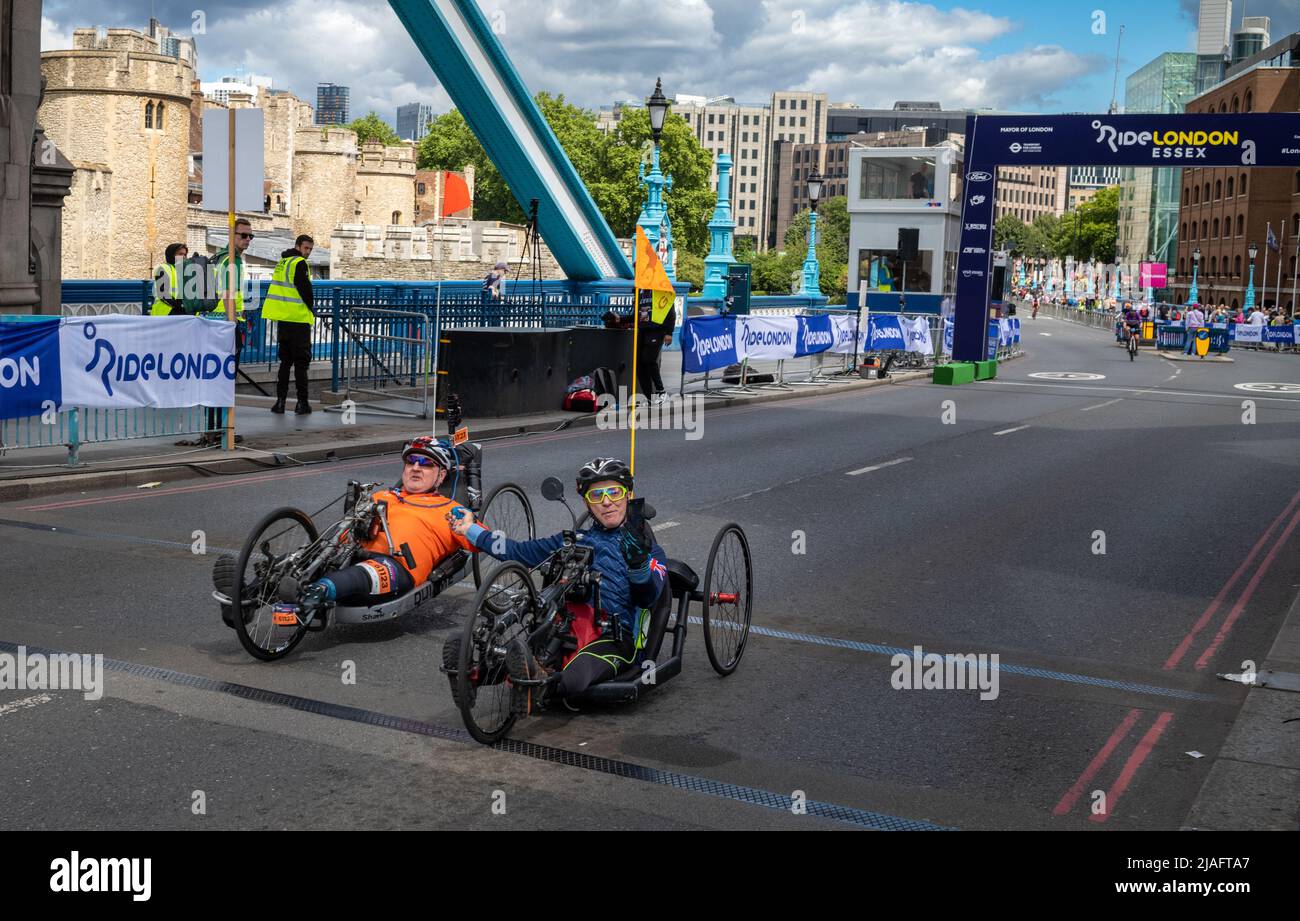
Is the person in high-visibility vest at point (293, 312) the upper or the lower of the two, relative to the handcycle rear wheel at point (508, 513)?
upper

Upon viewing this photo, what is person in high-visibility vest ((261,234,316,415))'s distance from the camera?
17422mm

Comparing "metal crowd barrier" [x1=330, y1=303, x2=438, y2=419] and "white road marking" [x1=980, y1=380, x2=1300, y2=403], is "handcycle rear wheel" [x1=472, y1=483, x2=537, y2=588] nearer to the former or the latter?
"metal crowd barrier" [x1=330, y1=303, x2=438, y2=419]

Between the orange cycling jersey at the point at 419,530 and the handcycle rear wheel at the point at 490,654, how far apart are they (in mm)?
1510

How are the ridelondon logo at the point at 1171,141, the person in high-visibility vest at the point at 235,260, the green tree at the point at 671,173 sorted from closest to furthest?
the person in high-visibility vest at the point at 235,260 → the ridelondon logo at the point at 1171,141 → the green tree at the point at 671,173

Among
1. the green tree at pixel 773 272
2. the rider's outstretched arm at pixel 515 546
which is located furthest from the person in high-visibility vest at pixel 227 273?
the green tree at pixel 773 272

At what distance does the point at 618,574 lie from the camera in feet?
22.5

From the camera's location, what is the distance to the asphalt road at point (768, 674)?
5.64 meters

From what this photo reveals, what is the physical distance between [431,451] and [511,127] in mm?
26486

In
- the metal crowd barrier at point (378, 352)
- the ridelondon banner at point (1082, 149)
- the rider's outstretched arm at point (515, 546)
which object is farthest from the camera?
the ridelondon banner at point (1082, 149)

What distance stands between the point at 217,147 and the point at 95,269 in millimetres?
84311

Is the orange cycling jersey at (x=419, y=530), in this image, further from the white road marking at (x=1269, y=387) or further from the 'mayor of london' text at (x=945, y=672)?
the white road marking at (x=1269, y=387)
